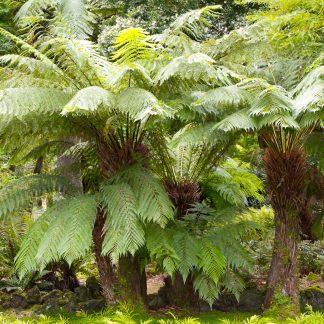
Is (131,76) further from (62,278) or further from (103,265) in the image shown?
(62,278)

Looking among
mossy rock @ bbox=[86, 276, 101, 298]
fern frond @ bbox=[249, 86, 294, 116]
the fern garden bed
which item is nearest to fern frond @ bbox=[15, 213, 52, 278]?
the fern garden bed

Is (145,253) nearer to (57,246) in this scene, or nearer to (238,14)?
(57,246)

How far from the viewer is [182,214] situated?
501cm

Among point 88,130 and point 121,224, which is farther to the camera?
point 88,130

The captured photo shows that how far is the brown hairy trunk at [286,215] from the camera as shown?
4402 mm

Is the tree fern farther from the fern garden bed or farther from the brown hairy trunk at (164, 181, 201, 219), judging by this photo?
A: the fern garden bed

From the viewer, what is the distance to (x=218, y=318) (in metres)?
4.53

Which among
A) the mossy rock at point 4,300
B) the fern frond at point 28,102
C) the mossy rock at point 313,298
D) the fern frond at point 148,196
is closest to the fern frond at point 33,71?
the fern frond at point 28,102

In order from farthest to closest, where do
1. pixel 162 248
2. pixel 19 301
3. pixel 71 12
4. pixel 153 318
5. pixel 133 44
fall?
1. pixel 71 12
2. pixel 19 301
3. pixel 153 318
4. pixel 133 44
5. pixel 162 248

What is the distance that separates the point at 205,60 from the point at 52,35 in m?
1.65

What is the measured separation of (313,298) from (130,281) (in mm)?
1880

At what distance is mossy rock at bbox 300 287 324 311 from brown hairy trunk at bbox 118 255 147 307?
161cm

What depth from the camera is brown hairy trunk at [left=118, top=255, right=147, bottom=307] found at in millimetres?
4492

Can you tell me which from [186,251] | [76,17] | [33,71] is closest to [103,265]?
[186,251]
